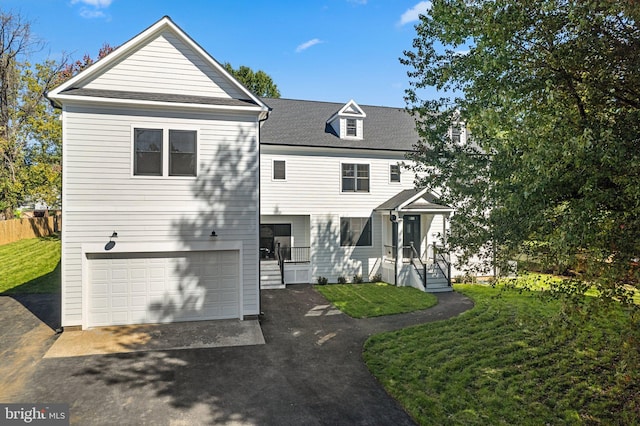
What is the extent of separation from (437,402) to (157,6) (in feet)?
44.0

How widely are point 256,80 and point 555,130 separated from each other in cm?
3205

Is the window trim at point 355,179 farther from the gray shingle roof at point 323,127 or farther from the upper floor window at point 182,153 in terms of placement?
the upper floor window at point 182,153

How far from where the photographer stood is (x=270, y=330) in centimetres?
995

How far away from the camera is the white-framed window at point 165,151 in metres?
10.2

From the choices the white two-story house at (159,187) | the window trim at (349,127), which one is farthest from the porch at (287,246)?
the white two-story house at (159,187)

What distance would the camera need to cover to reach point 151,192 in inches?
403

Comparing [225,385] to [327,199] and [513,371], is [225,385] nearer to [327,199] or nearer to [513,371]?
[513,371]

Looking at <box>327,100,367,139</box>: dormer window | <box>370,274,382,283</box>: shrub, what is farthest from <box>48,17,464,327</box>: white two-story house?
<box>370,274,382,283</box>: shrub

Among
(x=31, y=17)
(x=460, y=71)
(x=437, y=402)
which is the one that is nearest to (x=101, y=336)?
(x=437, y=402)

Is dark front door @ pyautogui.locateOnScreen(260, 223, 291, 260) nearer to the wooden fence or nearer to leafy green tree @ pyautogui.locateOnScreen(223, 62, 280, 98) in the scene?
the wooden fence

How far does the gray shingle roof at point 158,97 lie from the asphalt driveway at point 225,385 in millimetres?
6523

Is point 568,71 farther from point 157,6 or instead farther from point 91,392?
point 157,6

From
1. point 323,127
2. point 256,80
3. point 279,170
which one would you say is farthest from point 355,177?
point 256,80

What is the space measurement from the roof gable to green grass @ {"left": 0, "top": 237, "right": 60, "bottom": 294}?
910cm
